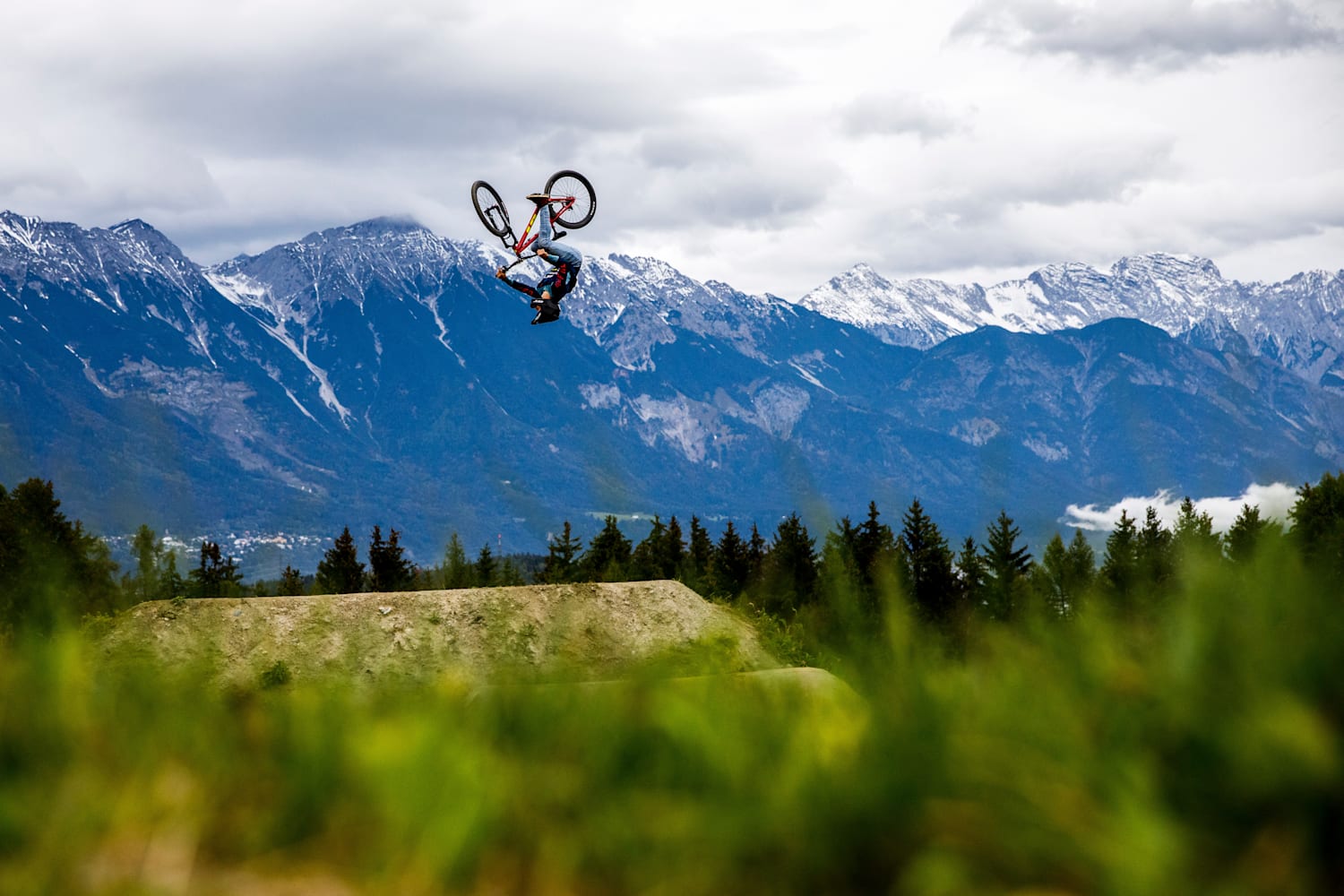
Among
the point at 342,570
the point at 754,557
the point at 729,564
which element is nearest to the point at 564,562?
the point at 729,564

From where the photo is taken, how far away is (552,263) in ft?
103

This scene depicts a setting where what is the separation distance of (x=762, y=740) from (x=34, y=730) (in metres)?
1.70

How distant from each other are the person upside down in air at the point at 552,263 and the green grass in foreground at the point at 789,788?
28676mm

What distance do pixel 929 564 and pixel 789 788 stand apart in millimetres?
74499

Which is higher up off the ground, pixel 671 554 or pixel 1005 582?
pixel 1005 582

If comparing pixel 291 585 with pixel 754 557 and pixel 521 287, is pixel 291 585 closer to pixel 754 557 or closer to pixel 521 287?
pixel 754 557

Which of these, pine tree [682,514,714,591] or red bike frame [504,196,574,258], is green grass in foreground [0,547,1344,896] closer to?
red bike frame [504,196,574,258]

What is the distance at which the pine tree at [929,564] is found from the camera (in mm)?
68812

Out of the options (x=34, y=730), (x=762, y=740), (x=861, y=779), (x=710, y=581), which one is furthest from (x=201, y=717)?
(x=710, y=581)

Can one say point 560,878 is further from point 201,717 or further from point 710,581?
point 710,581

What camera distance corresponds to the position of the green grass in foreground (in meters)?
2.09

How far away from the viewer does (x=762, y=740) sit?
2.63m

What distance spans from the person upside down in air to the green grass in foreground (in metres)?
28.7

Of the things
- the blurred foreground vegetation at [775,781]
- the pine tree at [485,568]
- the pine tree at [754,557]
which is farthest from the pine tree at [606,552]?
the blurred foreground vegetation at [775,781]
